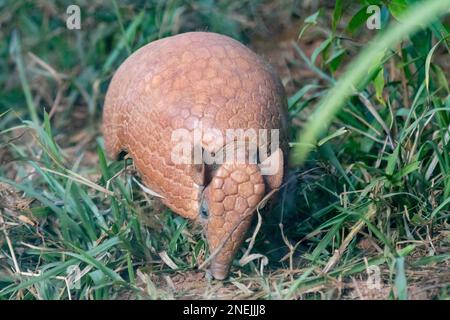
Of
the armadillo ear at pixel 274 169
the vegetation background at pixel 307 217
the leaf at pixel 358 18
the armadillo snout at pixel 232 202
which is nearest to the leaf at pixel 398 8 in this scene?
the vegetation background at pixel 307 217

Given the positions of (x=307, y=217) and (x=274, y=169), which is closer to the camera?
(x=274, y=169)

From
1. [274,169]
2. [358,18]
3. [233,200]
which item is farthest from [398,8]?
[233,200]

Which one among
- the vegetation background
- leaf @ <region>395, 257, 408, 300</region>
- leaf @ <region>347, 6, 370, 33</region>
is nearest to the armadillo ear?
the vegetation background

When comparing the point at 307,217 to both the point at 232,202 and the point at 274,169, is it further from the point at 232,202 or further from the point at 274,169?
the point at 232,202

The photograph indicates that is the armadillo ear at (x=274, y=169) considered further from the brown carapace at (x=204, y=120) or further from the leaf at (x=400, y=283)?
the leaf at (x=400, y=283)

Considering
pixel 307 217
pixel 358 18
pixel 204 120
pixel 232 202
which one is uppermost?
pixel 358 18

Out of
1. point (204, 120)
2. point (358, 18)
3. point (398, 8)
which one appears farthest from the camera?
point (358, 18)
